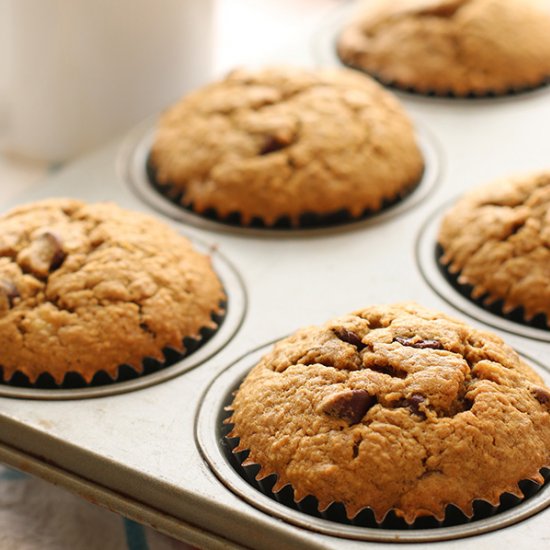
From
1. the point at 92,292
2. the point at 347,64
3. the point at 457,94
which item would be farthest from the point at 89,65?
the point at 92,292

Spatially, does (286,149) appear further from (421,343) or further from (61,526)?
(61,526)

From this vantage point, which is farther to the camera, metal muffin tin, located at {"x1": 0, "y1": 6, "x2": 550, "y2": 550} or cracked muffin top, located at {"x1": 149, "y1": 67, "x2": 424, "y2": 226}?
cracked muffin top, located at {"x1": 149, "y1": 67, "x2": 424, "y2": 226}

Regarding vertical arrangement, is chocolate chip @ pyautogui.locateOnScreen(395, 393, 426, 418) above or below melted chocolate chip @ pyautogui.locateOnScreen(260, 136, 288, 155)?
below

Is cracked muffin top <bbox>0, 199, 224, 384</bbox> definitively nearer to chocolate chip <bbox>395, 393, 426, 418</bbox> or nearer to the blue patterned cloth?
the blue patterned cloth

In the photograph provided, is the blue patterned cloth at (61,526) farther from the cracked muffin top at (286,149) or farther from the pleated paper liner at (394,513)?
the cracked muffin top at (286,149)

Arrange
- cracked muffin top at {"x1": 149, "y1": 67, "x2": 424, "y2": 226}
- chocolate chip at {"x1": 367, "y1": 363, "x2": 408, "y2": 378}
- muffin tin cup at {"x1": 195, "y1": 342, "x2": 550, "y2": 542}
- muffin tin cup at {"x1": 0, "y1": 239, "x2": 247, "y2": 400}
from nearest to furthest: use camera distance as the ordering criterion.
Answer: muffin tin cup at {"x1": 195, "y1": 342, "x2": 550, "y2": 542} < chocolate chip at {"x1": 367, "y1": 363, "x2": 408, "y2": 378} < muffin tin cup at {"x1": 0, "y1": 239, "x2": 247, "y2": 400} < cracked muffin top at {"x1": 149, "y1": 67, "x2": 424, "y2": 226}

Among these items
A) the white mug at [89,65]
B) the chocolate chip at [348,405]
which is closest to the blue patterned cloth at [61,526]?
the chocolate chip at [348,405]

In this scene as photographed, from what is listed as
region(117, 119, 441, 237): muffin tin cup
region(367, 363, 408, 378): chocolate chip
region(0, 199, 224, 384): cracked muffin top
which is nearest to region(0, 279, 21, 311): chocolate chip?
region(0, 199, 224, 384): cracked muffin top
